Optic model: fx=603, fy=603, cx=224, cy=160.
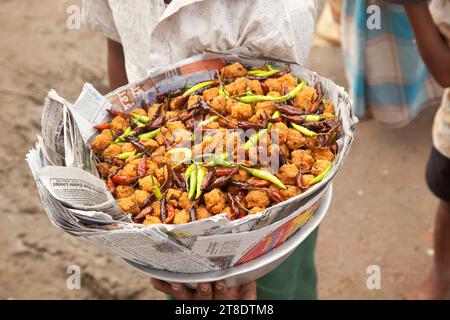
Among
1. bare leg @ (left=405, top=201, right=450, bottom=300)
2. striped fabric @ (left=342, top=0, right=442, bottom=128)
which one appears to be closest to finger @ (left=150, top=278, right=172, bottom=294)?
bare leg @ (left=405, top=201, right=450, bottom=300)

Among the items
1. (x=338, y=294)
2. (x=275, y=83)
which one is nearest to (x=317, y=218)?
(x=275, y=83)

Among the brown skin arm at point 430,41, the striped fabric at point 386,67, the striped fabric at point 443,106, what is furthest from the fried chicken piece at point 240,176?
the striped fabric at point 386,67

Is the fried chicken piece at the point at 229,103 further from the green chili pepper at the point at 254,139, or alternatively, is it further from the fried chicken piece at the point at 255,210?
the fried chicken piece at the point at 255,210

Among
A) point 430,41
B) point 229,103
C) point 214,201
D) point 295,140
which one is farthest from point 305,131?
point 430,41

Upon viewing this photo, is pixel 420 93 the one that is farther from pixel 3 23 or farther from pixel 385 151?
pixel 3 23

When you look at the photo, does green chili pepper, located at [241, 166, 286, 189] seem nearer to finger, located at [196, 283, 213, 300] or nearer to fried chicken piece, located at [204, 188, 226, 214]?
Answer: fried chicken piece, located at [204, 188, 226, 214]
